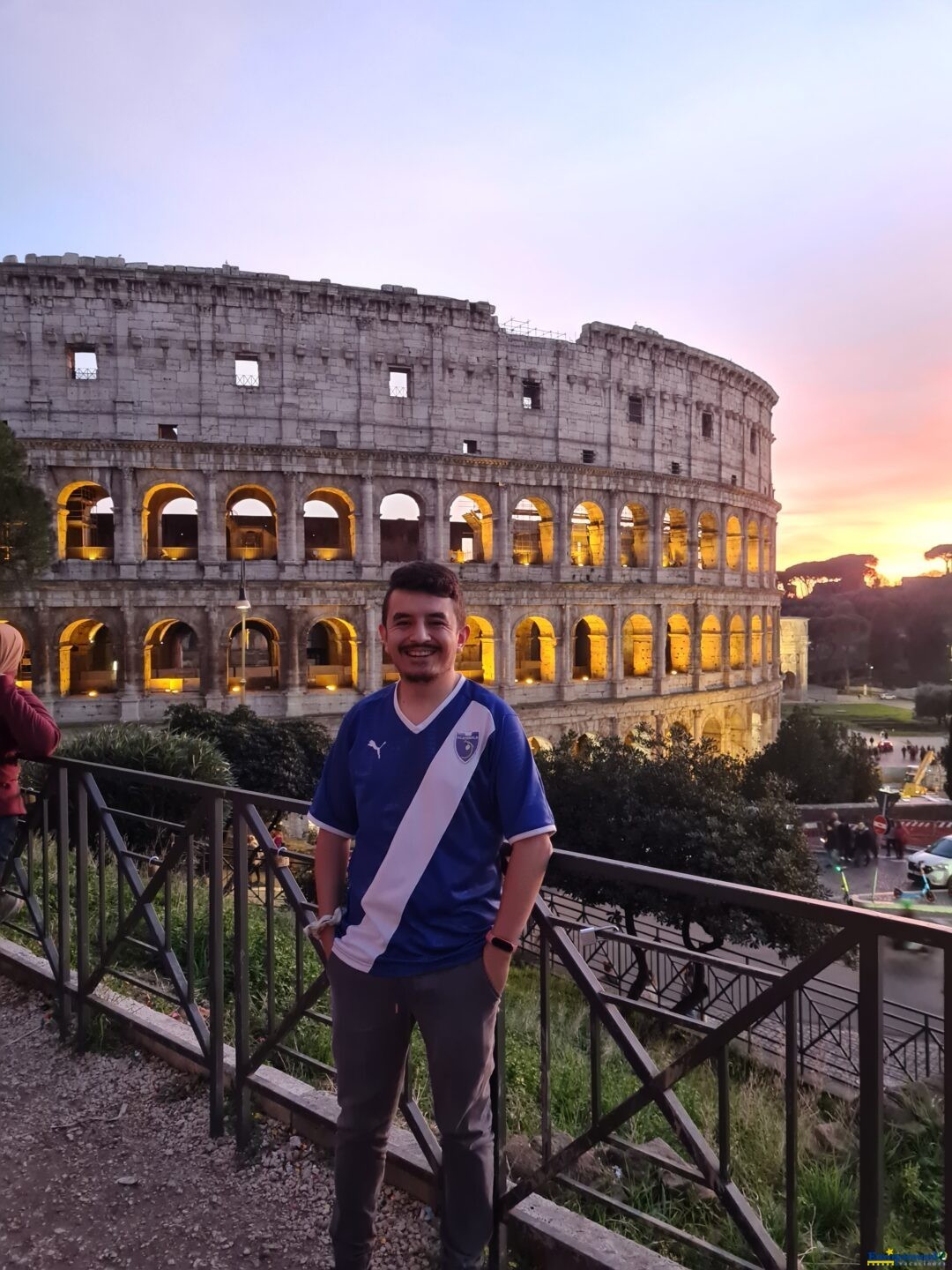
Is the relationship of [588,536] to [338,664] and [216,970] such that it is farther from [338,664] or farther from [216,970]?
[216,970]

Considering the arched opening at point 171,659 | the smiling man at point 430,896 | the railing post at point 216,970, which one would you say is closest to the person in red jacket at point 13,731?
the railing post at point 216,970

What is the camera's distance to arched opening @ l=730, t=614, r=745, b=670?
105 ft

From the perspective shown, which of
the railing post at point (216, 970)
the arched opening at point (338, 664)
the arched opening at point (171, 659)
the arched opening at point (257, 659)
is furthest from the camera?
the arched opening at point (257, 659)

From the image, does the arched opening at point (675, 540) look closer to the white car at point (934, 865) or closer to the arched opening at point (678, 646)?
the arched opening at point (678, 646)

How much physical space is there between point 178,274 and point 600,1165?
81.1 ft

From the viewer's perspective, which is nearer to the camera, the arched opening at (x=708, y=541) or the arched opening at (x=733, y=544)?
the arched opening at (x=708, y=541)

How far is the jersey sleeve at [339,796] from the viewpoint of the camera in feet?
8.12

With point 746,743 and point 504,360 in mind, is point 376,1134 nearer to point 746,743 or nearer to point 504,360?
point 504,360

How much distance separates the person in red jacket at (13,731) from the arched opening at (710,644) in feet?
93.9

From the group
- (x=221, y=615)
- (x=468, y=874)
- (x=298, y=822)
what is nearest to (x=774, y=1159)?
(x=468, y=874)

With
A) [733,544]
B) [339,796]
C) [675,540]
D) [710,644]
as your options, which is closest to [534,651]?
[675,540]

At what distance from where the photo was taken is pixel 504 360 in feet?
85.7

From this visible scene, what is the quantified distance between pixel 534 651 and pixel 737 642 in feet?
27.2

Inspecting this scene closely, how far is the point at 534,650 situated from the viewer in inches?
1167
